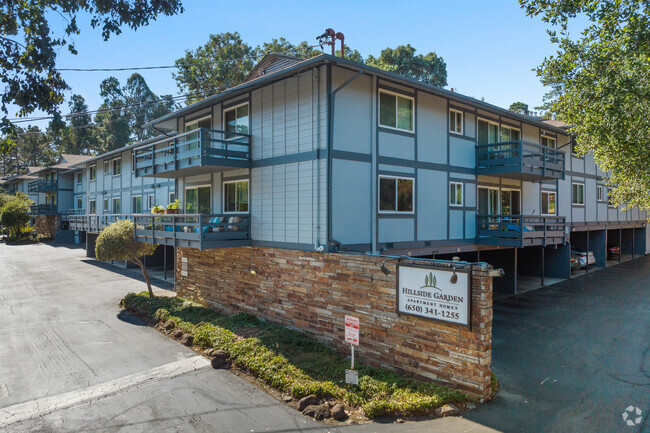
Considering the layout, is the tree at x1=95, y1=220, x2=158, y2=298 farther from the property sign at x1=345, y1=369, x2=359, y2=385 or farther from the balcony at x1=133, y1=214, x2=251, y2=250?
the property sign at x1=345, y1=369, x2=359, y2=385

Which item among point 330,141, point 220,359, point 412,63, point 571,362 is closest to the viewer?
point 571,362

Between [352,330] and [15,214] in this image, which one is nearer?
[352,330]

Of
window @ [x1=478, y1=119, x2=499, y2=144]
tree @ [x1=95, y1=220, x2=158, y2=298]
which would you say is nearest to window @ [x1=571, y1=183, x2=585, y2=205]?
window @ [x1=478, y1=119, x2=499, y2=144]

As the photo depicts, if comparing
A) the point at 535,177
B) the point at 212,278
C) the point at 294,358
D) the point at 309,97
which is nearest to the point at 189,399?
the point at 294,358

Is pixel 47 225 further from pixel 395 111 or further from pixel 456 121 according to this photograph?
pixel 456 121

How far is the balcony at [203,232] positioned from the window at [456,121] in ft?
29.2

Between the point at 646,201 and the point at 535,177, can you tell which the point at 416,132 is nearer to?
the point at 535,177

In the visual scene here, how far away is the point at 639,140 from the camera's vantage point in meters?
15.9

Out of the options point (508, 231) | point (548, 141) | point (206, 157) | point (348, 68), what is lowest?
point (508, 231)

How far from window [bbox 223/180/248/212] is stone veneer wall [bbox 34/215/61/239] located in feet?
124

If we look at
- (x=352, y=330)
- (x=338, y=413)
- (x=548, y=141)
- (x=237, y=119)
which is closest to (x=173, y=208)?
(x=237, y=119)

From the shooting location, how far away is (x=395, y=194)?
45.1ft

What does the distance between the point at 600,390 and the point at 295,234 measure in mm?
8705

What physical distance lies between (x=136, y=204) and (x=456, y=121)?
23.2 m
